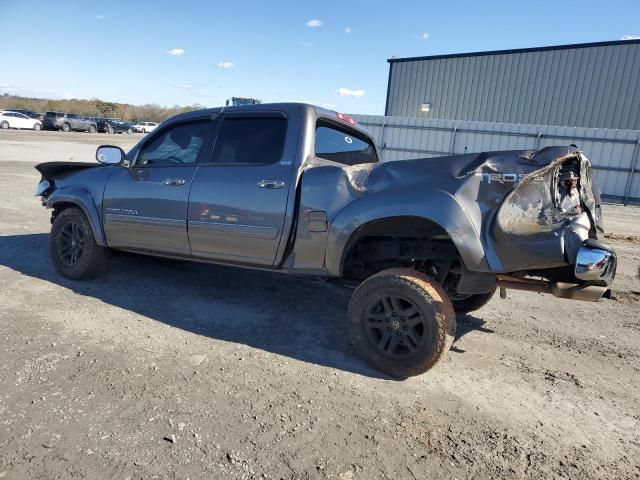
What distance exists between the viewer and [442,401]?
9.91ft

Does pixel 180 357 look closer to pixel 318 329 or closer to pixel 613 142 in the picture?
pixel 318 329

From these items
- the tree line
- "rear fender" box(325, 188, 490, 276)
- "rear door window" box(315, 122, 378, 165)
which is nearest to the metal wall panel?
"rear door window" box(315, 122, 378, 165)

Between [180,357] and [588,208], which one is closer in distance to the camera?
[588,208]

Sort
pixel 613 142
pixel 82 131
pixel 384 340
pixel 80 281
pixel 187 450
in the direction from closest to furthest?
pixel 187 450 → pixel 384 340 → pixel 80 281 → pixel 613 142 → pixel 82 131

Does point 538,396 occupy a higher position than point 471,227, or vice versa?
point 471,227

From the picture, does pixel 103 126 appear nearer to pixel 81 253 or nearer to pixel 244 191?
pixel 81 253

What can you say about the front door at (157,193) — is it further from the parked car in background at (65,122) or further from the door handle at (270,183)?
the parked car in background at (65,122)

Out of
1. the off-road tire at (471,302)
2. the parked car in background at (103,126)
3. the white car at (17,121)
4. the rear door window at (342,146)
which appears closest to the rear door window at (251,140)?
the rear door window at (342,146)

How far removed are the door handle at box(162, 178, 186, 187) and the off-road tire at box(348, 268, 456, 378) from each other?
2.01m

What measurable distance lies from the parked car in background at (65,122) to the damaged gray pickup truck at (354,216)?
4411 centimetres

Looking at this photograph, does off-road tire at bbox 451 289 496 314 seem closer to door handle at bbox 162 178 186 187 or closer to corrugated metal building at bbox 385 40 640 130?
door handle at bbox 162 178 186 187

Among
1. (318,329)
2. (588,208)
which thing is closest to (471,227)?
(588,208)

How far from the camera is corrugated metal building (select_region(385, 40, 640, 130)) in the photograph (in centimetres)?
1891

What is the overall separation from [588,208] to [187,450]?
2.97m
